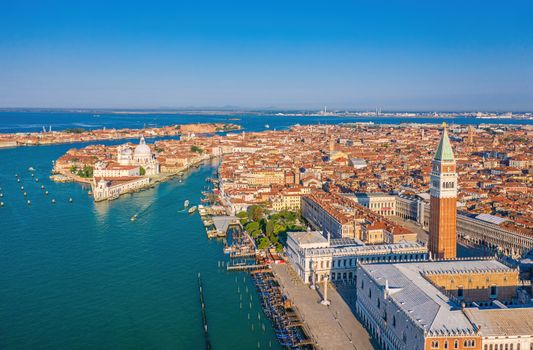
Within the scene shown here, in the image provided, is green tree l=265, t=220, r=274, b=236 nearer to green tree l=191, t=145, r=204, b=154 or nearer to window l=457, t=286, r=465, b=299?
window l=457, t=286, r=465, b=299

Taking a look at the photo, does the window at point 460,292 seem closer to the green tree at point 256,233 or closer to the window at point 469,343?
the window at point 469,343

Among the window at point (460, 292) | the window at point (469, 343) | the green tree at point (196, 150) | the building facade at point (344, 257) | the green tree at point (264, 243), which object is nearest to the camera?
the window at point (469, 343)

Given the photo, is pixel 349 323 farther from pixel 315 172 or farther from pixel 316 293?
pixel 315 172

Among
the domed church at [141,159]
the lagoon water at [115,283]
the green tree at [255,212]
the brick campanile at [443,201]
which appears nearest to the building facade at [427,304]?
the lagoon water at [115,283]

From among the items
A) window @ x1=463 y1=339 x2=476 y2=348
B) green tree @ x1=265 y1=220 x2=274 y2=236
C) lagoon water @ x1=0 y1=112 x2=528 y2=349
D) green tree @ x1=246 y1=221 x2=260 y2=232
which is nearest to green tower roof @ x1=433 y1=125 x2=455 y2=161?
lagoon water @ x1=0 y1=112 x2=528 y2=349

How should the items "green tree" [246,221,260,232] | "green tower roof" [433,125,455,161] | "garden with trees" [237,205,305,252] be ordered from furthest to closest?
1. "green tree" [246,221,260,232]
2. "garden with trees" [237,205,305,252]
3. "green tower roof" [433,125,455,161]

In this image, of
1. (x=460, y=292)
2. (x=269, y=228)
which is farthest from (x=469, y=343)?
(x=269, y=228)

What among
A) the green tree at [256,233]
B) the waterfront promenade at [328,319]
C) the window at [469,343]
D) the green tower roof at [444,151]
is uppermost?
the green tower roof at [444,151]
